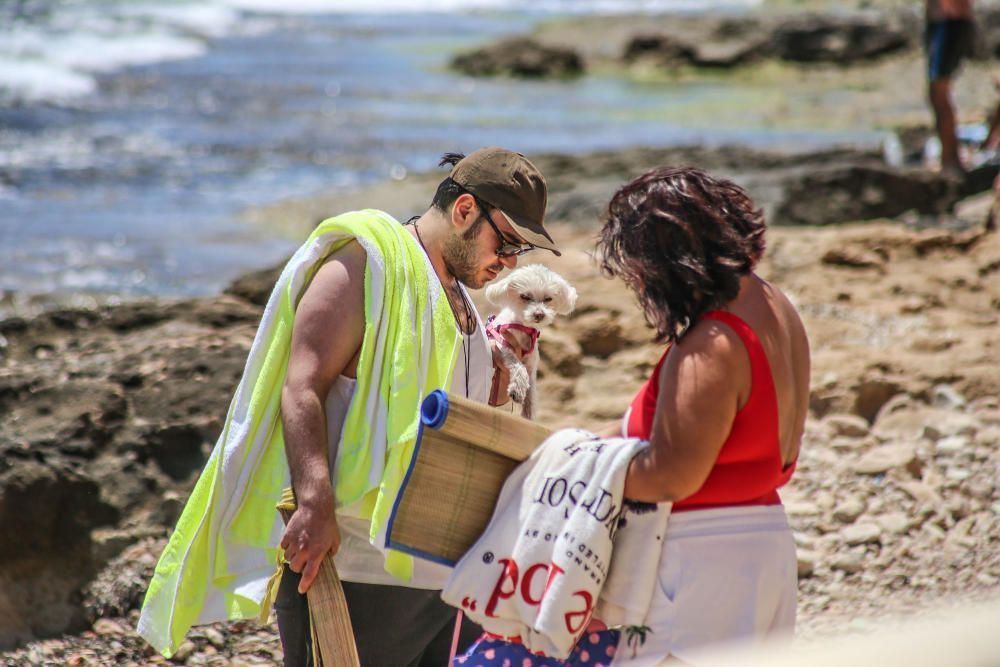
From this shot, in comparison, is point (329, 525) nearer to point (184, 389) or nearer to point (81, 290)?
point (184, 389)

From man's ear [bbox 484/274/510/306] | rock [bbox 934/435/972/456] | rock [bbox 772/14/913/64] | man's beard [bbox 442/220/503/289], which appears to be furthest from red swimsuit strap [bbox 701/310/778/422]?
rock [bbox 772/14/913/64]

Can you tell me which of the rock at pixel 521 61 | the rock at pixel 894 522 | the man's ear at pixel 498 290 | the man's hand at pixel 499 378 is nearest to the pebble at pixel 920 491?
the rock at pixel 894 522

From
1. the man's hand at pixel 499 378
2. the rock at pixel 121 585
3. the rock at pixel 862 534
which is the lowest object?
the rock at pixel 121 585

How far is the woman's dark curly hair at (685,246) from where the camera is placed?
2469 millimetres

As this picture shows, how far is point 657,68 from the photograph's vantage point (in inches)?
1058

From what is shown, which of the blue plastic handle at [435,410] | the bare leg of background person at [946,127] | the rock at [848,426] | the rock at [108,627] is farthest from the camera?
the bare leg of background person at [946,127]

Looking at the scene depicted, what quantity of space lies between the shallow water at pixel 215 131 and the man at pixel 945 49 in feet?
12.8

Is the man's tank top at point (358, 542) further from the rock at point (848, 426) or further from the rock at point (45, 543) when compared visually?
the rock at point (848, 426)

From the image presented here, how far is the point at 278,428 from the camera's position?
3.01 metres

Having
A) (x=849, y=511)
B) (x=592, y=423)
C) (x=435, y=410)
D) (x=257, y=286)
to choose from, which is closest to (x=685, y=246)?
(x=435, y=410)

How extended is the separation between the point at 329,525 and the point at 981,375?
4.40 metres

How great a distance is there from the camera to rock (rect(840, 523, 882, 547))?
16.2 ft

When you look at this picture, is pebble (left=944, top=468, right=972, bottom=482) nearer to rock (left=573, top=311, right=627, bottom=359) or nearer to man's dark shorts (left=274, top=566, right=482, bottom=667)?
rock (left=573, top=311, right=627, bottom=359)

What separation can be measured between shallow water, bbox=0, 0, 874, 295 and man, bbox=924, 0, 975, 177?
3.91 meters
